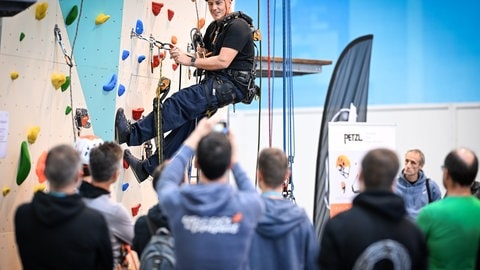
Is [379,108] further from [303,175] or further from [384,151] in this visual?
[384,151]

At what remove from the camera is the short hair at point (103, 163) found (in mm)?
3604

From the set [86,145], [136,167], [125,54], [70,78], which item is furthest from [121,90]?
[86,145]

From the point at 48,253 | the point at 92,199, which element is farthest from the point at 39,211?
the point at 92,199

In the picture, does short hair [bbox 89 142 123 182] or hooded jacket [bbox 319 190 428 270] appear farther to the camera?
short hair [bbox 89 142 123 182]

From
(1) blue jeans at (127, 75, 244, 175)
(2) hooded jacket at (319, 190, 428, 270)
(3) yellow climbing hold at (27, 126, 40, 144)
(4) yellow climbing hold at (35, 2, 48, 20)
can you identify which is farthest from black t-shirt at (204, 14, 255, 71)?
(2) hooded jacket at (319, 190, 428, 270)

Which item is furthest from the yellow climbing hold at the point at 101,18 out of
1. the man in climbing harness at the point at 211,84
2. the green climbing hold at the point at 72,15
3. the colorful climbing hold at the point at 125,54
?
the man in climbing harness at the point at 211,84

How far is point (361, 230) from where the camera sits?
304 cm

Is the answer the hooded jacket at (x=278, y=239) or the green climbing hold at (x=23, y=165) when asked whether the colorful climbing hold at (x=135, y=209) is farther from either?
the hooded jacket at (x=278, y=239)

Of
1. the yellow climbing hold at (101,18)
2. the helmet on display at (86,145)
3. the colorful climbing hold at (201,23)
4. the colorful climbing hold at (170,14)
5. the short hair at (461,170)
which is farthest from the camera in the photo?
the colorful climbing hold at (201,23)

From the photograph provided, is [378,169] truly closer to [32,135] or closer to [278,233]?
[278,233]

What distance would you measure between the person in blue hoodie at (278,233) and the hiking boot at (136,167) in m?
2.21

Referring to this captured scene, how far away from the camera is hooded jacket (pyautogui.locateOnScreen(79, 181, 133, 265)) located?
3592mm

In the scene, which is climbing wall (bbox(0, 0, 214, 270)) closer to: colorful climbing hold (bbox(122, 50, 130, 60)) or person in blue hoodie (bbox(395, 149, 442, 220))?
colorful climbing hold (bbox(122, 50, 130, 60))

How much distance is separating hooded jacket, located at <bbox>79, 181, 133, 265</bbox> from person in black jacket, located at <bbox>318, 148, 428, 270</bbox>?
1.09 m
